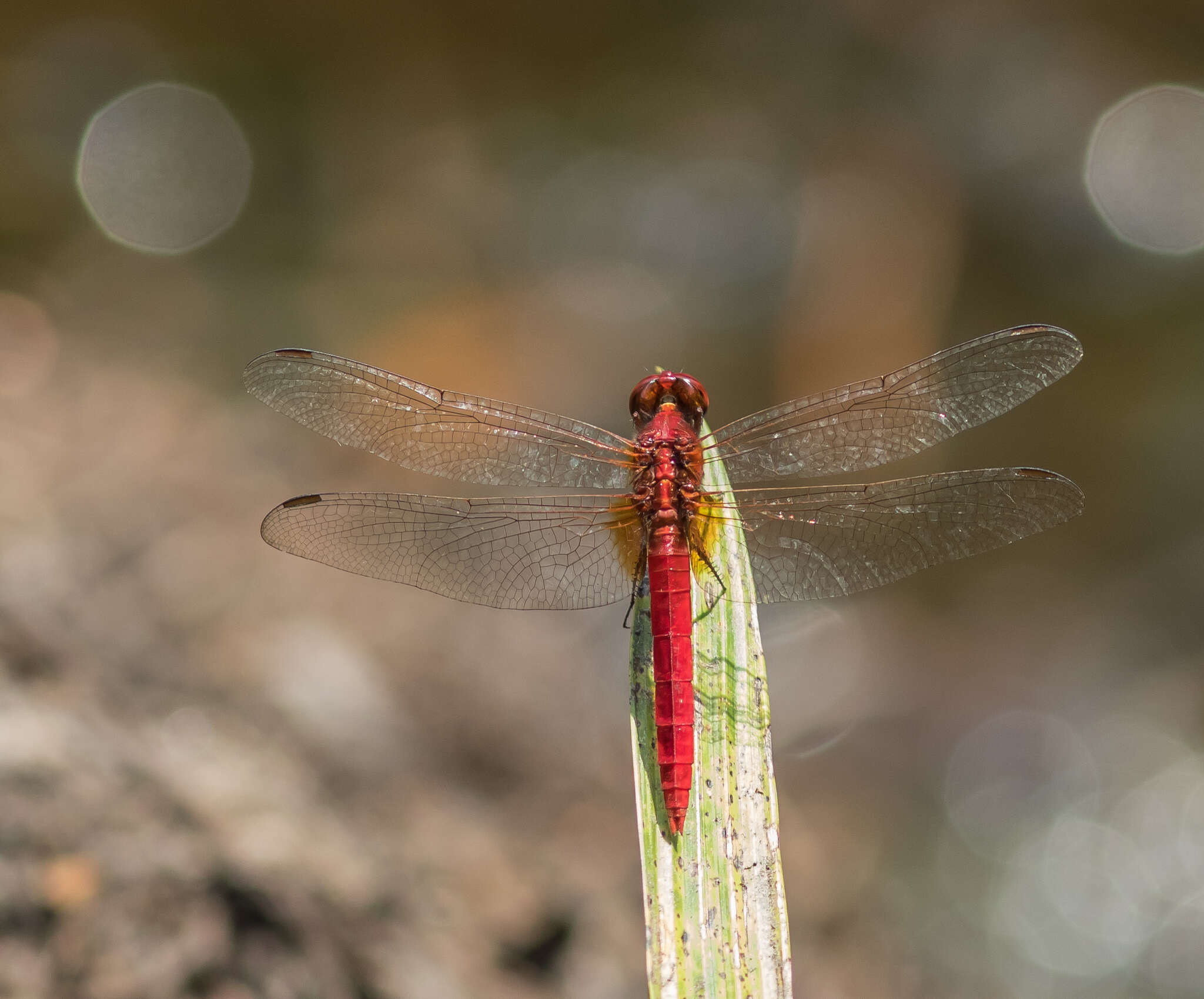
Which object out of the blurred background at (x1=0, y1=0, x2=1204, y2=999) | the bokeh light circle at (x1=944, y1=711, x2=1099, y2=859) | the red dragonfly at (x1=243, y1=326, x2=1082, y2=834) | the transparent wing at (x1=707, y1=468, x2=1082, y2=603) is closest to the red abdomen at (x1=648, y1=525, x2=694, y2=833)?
the red dragonfly at (x1=243, y1=326, x2=1082, y2=834)

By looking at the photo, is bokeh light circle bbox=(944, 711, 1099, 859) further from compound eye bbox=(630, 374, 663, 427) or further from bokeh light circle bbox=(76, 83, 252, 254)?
bokeh light circle bbox=(76, 83, 252, 254)

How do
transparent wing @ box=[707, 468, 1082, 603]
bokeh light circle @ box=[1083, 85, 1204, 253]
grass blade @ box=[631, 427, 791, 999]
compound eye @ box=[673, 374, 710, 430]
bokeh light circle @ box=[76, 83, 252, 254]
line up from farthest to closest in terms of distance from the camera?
bokeh light circle @ box=[76, 83, 252, 254], bokeh light circle @ box=[1083, 85, 1204, 253], compound eye @ box=[673, 374, 710, 430], transparent wing @ box=[707, 468, 1082, 603], grass blade @ box=[631, 427, 791, 999]

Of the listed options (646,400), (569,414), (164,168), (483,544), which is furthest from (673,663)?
(164,168)

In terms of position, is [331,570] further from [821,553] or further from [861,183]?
[861,183]

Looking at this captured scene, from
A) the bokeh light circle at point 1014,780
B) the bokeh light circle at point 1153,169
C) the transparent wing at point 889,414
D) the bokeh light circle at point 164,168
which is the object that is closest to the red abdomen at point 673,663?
the transparent wing at point 889,414

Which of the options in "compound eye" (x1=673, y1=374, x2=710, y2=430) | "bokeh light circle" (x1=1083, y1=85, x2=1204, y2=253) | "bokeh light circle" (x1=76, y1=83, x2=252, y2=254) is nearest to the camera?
"compound eye" (x1=673, y1=374, x2=710, y2=430)

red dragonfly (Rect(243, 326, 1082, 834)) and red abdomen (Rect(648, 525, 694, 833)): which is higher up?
red dragonfly (Rect(243, 326, 1082, 834))

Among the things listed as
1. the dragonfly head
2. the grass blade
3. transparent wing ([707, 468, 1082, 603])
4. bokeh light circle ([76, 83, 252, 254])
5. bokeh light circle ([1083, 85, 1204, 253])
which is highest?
bokeh light circle ([76, 83, 252, 254])

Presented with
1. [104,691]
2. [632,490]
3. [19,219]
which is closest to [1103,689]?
[632,490]
